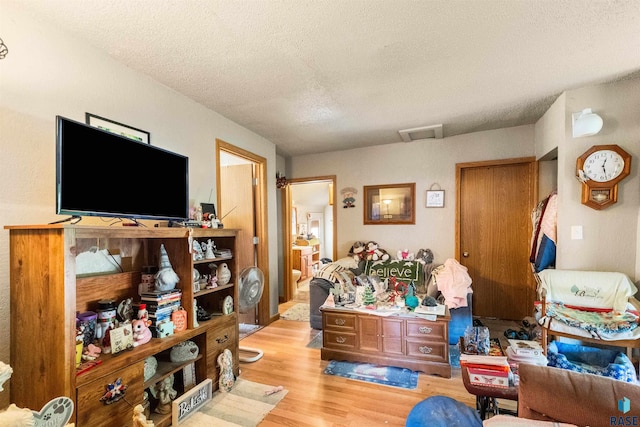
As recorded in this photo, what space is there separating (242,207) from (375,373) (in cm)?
249

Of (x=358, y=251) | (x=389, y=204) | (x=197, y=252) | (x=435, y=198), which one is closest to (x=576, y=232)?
(x=435, y=198)

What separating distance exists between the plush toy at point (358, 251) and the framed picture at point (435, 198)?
3.69ft

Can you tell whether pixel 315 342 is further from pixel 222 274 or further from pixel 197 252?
pixel 197 252

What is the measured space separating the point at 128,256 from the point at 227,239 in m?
0.73

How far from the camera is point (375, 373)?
2.35m

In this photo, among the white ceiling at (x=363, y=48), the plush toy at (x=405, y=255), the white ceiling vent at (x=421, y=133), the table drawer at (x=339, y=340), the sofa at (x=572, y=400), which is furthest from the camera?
the plush toy at (x=405, y=255)

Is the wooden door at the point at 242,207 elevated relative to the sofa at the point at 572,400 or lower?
elevated

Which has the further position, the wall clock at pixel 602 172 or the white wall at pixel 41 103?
the wall clock at pixel 602 172

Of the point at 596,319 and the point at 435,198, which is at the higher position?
the point at 435,198

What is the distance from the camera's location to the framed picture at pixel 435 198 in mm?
3822

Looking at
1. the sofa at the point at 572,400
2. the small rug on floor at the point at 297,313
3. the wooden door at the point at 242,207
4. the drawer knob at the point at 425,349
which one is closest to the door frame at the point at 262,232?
the wooden door at the point at 242,207

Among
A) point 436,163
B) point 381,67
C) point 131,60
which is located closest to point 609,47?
point 381,67

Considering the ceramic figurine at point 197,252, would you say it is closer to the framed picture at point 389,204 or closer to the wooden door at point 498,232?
the framed picture at point 389,204

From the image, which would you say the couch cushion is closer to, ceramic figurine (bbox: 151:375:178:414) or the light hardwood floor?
the light hardwood floor
